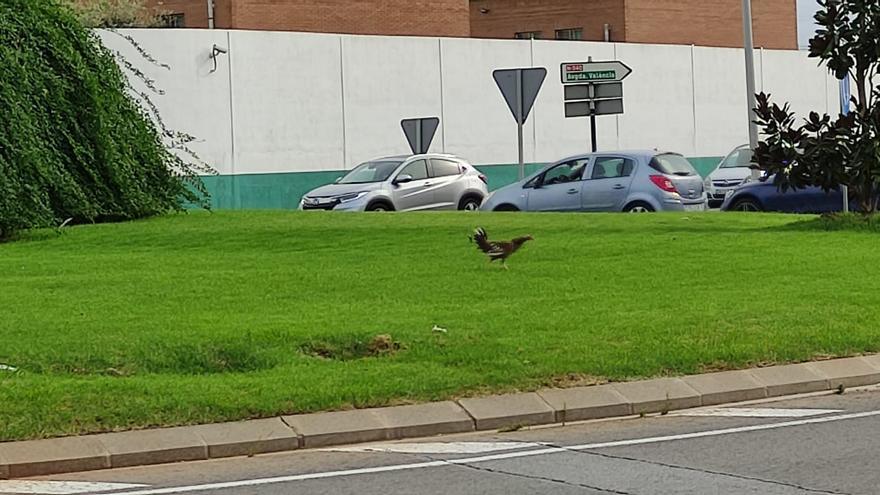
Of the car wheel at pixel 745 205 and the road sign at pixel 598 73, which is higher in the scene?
Answer: the road sign at pixel 598 73

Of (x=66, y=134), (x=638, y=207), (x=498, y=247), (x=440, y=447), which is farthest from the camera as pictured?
(x=638, y=207)

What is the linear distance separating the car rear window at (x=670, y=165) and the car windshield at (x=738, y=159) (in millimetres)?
3594

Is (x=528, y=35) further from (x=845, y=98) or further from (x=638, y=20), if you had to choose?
(x=845, y=98)

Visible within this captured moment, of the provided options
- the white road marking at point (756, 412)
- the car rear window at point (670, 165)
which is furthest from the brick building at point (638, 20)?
the white road marking at point (756, 412)

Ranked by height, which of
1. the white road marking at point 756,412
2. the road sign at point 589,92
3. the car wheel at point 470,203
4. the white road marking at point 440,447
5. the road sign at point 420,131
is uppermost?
the road sign at point 589,92

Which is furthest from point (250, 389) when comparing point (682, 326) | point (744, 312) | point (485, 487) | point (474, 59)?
point (474, 59)

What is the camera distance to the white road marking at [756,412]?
1018cm

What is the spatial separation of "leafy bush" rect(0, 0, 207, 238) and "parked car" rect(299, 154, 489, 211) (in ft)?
19.2

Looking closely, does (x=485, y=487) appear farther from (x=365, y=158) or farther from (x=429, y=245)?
(x=365, y=158)

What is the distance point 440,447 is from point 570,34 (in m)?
54.0

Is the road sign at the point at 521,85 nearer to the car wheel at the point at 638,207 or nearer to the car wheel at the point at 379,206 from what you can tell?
the car wheel at the point at 638,207

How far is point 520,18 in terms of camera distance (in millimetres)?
64500

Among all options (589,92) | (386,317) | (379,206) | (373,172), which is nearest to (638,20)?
(589,92)

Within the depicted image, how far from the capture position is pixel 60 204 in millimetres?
22328
